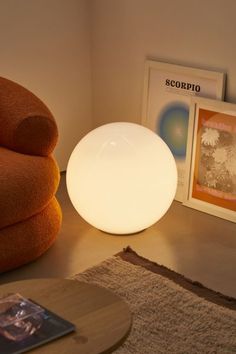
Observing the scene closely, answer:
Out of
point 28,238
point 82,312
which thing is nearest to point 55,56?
point 28,238

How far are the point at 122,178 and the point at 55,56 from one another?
1.18m

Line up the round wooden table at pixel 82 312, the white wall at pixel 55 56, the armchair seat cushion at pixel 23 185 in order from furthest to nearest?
the white wall at pixel 55 56
the armchair seat cushion at pixel 23 185
the round wooden table at pixel 82 312

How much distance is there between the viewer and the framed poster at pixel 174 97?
2.93 m

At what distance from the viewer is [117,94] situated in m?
3.41

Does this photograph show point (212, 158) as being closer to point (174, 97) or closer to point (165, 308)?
point (174, 97)

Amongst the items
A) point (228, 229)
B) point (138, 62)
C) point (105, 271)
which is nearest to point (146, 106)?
point (138, 62)

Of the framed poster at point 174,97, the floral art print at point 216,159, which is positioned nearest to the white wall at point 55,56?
the framed poster at point 174,97

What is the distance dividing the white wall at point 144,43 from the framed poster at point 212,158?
0.12 m

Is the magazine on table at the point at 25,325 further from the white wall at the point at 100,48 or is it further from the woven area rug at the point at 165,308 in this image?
the white wall at the point at 100,48

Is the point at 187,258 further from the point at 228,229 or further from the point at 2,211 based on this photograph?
the point at 2,211

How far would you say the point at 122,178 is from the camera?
96.0 inches

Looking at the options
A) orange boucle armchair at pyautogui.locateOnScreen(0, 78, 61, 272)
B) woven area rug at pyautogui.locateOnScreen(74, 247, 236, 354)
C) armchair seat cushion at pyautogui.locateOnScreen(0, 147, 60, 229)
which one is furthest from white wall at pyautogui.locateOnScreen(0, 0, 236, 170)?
woven area rug at pyautogui.locateOnScreen(74, 247, 236, 354)

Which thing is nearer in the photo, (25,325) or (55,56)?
(25,325)

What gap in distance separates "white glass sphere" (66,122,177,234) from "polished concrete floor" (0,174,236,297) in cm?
10
